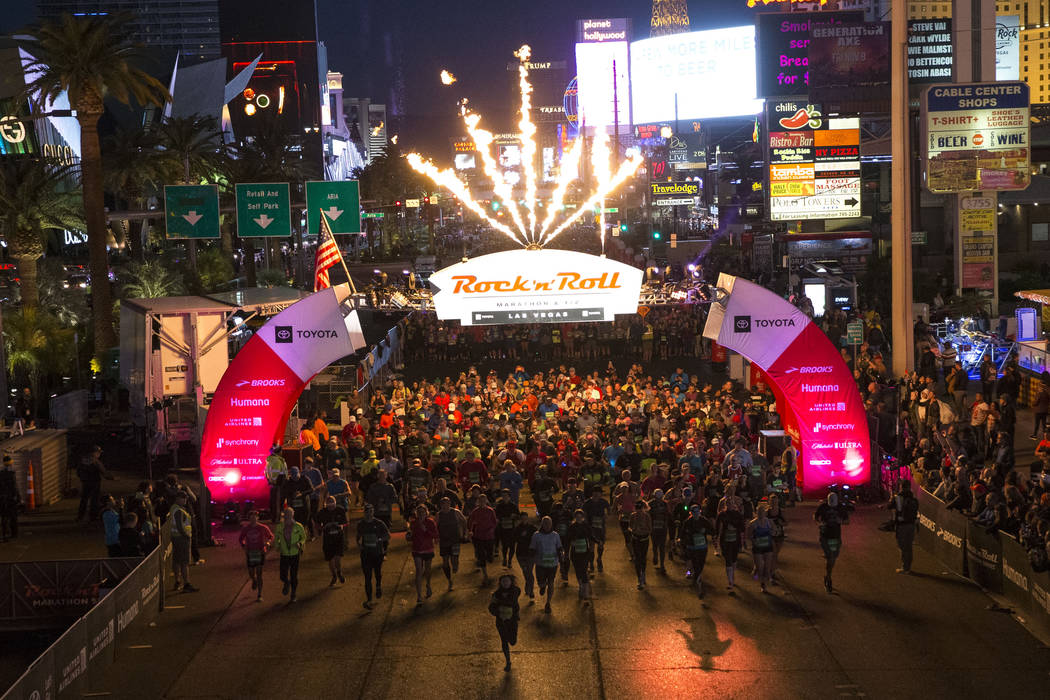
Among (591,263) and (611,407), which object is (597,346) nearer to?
(611,407)

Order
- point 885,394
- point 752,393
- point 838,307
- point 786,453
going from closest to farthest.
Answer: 1. point 786,453
2. point 885,394
3. point 752,393
4. point 838,307

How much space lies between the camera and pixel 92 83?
31344 millimetres

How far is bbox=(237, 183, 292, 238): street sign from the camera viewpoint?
1265 inches

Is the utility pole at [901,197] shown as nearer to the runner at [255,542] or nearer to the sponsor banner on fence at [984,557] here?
the sponsor banner on fence at [984,557]

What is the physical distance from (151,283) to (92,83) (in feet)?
29.6

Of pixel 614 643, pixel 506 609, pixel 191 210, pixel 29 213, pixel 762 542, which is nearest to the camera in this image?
pixel 506 609

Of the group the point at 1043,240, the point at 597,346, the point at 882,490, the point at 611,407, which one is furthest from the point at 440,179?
the point at 1043,240

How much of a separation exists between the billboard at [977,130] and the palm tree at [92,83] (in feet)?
83.5

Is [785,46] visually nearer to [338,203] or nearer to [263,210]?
[338,203]

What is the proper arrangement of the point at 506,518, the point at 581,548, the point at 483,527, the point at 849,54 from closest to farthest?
the point at 581,548 < the point at 483,527 < the point at 506,518 < the point at 849,54

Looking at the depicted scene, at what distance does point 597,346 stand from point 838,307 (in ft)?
34.8

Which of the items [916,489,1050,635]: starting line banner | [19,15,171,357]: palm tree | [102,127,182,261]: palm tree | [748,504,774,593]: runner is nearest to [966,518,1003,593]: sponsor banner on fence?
[916,489,1050,635]: starting line banner

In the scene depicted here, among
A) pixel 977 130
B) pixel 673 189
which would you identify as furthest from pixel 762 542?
pixel 673 189

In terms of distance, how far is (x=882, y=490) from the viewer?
19.4 metres
